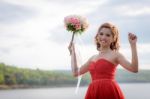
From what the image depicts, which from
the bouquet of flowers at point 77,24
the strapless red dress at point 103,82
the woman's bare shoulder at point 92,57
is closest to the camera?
the strapless red dress at point 103,82

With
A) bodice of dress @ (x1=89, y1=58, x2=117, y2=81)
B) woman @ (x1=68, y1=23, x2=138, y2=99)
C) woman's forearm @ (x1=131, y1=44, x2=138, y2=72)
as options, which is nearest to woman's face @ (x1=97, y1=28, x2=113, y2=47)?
woman @ (x1=68, y1=23, x2=138, y2=99)

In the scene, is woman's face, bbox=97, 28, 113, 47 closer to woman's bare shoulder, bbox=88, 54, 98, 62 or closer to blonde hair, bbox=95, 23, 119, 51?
blonde hair, bbox=95, 23, 119, 51

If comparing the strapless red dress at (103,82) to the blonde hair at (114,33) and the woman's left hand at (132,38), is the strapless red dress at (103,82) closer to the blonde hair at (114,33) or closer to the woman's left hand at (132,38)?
the blonde hair at (114,33)

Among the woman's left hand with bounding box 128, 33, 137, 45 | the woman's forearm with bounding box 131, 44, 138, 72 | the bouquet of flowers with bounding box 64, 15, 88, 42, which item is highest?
the bouquet of flowers with bounding box 64, 15, 88, 42

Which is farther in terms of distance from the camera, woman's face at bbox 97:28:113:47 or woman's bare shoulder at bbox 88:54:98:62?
woman's bare shoulder at bbox 88:54:98:62

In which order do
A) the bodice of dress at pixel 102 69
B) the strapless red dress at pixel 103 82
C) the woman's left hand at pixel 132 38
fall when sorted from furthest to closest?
the bodice of dress at pixel 102 69
the strapless red dress at pixel 103 82
the woman's left hand at pixel 132 38

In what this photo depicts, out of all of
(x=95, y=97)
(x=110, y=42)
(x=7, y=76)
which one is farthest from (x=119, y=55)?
(x=7, y=76)

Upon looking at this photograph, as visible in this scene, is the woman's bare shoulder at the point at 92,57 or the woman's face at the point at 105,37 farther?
the woman's bare shoulder at the point at 92,57

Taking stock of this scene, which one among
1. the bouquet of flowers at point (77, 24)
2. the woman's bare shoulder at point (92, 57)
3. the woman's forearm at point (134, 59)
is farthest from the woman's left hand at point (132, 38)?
the bouquet of flowers at point (77, 24)

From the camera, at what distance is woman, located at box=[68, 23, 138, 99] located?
244 inches

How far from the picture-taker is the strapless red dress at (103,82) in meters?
6.18

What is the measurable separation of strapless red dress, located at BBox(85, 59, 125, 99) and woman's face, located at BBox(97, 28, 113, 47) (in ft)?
0.72

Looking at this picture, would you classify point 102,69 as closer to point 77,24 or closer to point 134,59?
point 134,59

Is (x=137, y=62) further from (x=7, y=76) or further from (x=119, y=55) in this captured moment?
(x=7, y=76)
